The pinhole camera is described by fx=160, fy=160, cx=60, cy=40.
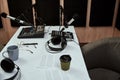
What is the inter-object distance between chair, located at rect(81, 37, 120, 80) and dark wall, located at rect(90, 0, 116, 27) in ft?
4.28

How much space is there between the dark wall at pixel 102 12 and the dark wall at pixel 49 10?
0.65 meters

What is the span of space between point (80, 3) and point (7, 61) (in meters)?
2.02

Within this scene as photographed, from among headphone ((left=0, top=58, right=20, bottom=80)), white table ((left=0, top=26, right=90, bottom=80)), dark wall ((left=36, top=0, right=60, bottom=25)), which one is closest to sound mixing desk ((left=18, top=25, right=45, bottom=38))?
white table ((left=0, top=26, right=90, bottom=80))

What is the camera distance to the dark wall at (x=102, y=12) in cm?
288

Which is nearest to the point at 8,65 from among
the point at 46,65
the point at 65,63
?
the point at 46,65

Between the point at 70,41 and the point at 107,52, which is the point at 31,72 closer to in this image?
the point at 70,41

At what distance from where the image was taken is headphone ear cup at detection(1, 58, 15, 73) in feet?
3.93

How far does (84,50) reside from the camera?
175cm

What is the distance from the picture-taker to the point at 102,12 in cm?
295

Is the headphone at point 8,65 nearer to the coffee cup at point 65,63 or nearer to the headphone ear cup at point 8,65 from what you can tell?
the headphone ear cup at point 8,65

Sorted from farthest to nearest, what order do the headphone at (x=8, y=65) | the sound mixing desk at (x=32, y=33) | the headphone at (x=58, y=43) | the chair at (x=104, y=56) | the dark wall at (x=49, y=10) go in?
the dark wall at (x=49, y=10) < the sound mixing desk at (x=32, y=33) < the chair at (x=104, y=56) < the headphone at (x=58, y=43) < the headphone at (x=8, y=65)

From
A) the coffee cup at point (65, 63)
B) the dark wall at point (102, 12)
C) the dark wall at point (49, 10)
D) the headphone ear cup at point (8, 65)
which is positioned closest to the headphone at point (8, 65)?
the headphone ear cup at point (8, 65)

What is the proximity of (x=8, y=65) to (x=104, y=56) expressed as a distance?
1.03 meters

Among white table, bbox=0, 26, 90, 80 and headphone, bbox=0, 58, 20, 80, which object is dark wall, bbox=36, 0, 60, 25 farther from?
headphone, bbox=0, 58, 20, 80
